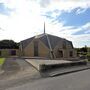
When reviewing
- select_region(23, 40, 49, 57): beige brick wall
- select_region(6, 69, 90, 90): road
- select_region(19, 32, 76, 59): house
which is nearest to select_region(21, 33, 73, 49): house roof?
select_region(19, 32, 76, 59): house

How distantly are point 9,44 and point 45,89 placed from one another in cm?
8879

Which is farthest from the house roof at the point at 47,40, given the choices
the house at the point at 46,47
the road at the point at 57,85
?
the road at the point at 57,85

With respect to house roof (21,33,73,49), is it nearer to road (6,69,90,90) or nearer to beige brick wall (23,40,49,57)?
beige brick wall (23,40,49,57)

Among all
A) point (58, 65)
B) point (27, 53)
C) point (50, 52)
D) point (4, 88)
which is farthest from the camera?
point (27, 53)

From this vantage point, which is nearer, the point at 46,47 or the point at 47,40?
the point at 46,47

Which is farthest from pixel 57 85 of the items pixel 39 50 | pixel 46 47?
pixel 39 50

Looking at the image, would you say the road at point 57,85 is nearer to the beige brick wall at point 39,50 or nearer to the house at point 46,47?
the house at point 46,47

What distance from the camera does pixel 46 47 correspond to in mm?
78500

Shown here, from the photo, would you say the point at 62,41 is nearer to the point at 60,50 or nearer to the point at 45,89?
the point at 60,50

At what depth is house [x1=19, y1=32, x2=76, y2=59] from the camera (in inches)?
3086

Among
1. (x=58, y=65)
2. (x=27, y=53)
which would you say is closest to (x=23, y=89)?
(x=58, y=65)

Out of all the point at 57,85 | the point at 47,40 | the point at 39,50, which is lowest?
the point at 57,85

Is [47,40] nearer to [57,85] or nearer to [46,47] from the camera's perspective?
[46,47]

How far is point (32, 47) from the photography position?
267ft
